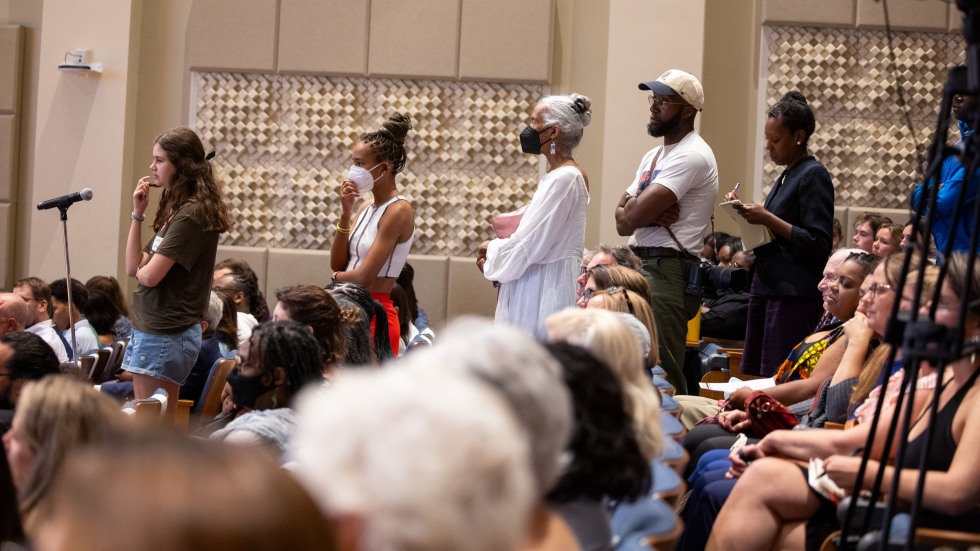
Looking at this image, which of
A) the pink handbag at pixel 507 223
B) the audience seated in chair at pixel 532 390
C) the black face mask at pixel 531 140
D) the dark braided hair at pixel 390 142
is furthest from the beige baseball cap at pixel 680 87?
the audience seated in chair at pixel 532 390

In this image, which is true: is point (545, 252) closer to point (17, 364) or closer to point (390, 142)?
point (390, 142)

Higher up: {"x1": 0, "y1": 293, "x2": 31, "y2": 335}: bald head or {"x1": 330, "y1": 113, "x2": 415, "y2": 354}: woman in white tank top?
{"x1": 330, "y1": 113, "x2": 415, "y2": 354}: woman in white tank top

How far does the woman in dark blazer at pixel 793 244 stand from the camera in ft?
13.8

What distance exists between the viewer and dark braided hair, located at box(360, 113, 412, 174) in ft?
14.0

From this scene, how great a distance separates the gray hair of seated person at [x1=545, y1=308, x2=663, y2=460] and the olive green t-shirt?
1856mm

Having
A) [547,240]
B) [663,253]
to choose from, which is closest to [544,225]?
[547,240]

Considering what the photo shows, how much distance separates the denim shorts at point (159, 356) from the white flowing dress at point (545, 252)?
3.53ft

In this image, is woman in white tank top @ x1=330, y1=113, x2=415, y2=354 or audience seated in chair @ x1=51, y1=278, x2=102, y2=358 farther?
audience seated in chair @ x1=51, y1=278, x2=102, y2=358

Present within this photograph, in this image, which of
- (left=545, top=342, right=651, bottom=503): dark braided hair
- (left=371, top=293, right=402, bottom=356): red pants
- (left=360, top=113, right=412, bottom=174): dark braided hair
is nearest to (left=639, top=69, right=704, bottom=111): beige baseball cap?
(left=360, top=113, right=412, bottom=174): dark braided hair

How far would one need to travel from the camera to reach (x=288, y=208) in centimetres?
678

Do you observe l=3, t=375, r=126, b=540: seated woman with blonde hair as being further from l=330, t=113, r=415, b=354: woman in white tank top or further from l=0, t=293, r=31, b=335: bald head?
l=0, t=293, r=31, b=335: bald head

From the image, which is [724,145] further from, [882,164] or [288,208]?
[288,208]

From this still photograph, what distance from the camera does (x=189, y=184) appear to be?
150 inches

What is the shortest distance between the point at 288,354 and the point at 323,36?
14.5 feet
